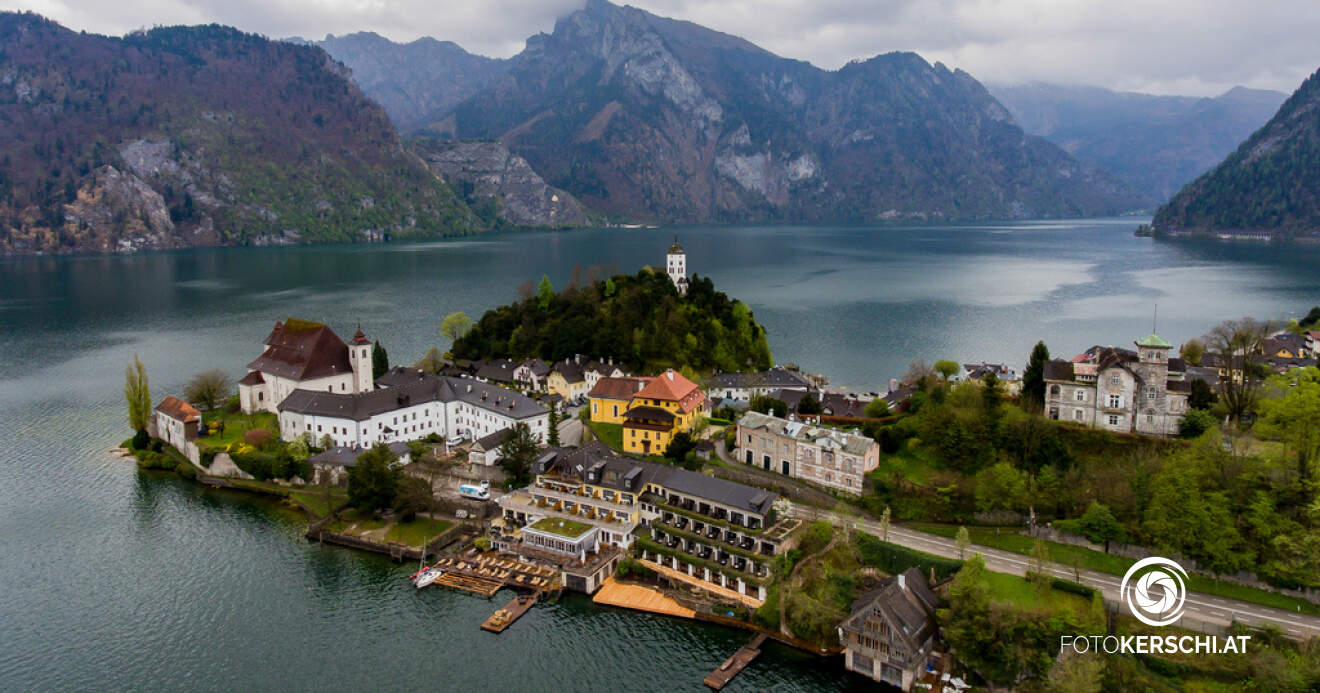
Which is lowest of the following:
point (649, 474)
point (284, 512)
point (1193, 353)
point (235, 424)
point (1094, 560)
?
point (284, 512)

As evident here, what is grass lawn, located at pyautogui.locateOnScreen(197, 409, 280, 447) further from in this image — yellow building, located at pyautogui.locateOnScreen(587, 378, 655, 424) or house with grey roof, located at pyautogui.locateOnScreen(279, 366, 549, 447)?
yellow building, located at pyautogui.locateOnScreen(587, 378, 655, 424)

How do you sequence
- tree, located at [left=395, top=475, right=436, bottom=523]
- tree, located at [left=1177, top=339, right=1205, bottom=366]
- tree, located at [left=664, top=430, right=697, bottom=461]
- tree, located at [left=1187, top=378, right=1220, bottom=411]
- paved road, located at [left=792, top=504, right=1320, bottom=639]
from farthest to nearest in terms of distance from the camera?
tree, located at [left=1177, top=339, right=1205, bottom=366]
tree, located at [left=664, top=430, right=697, bottom=461]
tree, located at [left=395, top=475, right=436, bottom=523]
tree, located at [left=1187, top=378, right=1220, bottom=411]
paved road, located at [left=792, top=504, right=1320, bottom=639]

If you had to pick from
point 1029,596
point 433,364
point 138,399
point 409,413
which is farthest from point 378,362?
point 1029,596

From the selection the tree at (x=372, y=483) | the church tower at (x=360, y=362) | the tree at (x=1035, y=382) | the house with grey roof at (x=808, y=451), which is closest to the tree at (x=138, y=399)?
the church tower at (x=360, y=362)

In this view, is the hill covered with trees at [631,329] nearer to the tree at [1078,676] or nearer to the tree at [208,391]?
the tree at [208,391]

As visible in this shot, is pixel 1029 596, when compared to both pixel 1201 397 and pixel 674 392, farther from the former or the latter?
pixel 674 392

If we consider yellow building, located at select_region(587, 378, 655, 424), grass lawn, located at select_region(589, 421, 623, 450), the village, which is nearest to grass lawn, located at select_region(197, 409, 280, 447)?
the village
